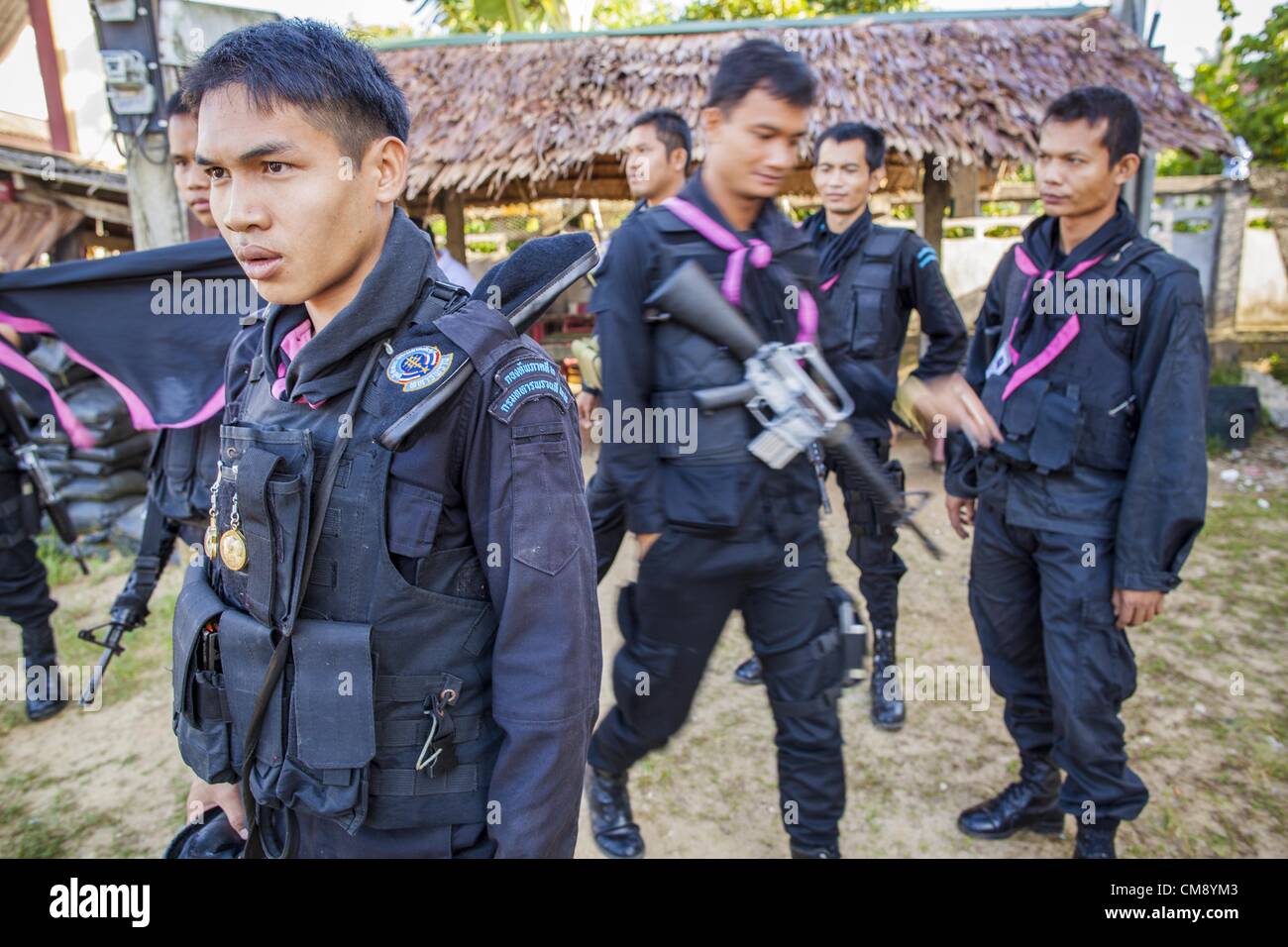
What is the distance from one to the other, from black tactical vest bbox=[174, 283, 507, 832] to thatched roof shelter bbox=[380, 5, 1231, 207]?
6.09 meters

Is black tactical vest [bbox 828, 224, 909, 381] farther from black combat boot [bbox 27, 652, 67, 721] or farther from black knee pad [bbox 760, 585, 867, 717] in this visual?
black combat boot [bbox 27, 652, 67, 721]

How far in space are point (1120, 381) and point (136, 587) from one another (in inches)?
119

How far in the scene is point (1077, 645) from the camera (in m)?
2.34

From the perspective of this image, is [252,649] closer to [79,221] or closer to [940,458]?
[940,458]

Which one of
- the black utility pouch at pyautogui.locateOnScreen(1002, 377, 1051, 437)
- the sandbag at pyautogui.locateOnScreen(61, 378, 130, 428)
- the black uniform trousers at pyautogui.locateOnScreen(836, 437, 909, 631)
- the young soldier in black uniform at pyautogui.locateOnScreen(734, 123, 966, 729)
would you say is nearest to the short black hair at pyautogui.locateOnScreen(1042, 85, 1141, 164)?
the black utility pouch at pyautogui.locateOnScreen(1002, 377, 1051, 437)

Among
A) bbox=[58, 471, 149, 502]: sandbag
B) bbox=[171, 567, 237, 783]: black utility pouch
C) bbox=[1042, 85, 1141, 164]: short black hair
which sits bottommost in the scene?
bbox=[58, 471, 149, 502]: sandbag

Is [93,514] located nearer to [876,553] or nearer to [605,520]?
[605,520]

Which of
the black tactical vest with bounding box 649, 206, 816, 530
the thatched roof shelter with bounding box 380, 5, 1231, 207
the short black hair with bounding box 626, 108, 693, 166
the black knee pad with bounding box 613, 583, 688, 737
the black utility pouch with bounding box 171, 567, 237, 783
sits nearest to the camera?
the black utility pouch with bounding box 171, 567, 237, 783

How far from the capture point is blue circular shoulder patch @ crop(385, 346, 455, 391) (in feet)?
3.82

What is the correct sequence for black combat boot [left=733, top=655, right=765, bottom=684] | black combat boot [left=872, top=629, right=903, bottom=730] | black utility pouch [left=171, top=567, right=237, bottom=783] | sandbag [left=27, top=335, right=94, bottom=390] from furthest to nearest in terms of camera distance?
sandbag [left=27, top=335, right=94, bottom=390] < black combat boot [left=733, top=655, right=765, bottom=684] < black combat boot [left=872, top=629, right=903, bottom=730] < black utility pouch [left=171, top=567, right=237, bottom=783]

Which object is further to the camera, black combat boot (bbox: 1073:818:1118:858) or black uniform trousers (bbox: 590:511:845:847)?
black combat boot (bbox: 1073:818:1118:858)

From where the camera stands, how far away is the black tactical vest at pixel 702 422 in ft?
7.11

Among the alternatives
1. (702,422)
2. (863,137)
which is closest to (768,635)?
(702,422)

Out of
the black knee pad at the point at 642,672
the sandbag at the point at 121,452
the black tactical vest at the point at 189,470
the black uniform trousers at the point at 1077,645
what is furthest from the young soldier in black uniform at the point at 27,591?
the black uniform trousers at the point at 1077,645
